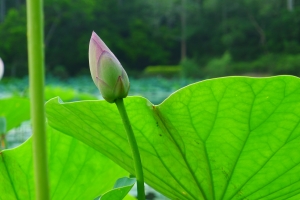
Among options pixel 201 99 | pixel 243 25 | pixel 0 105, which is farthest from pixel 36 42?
pixel 243 25

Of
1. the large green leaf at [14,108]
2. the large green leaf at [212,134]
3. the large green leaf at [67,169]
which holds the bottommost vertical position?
the large green leaf at [14,108]

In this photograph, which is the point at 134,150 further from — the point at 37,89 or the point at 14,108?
the point at 14,108

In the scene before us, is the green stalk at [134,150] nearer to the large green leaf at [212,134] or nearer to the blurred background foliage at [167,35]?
the large green leaf at [212,134]

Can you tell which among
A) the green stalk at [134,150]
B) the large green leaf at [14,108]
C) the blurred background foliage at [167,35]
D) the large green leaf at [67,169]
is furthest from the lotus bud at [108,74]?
the blurred background foliage at [167,35]

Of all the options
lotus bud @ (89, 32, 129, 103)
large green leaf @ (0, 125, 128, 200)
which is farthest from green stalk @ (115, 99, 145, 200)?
large green leaf @ (0, 125, 128, 200)

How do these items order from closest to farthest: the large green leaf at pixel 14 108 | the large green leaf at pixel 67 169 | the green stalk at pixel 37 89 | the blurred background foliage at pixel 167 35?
the green stalk at pixel 37 89
the large green leaf at pixel 67 169
the large green leaf at pixel 14 108
the blurred background foliage at pixel 167 35

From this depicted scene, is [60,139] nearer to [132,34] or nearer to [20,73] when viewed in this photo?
[20,73]

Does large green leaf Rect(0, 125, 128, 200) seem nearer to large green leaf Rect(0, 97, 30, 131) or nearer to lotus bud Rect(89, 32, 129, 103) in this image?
lotus bud Rect(89, 32, 129, 103)
